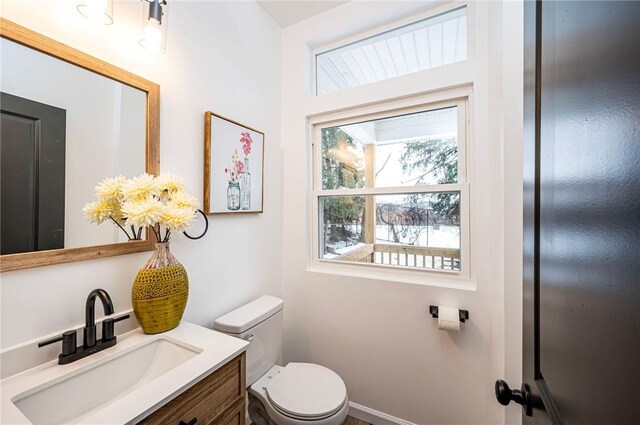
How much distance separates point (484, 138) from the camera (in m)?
1.44

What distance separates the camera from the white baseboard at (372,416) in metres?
1.64

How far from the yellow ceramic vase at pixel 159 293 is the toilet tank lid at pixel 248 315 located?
29 cm

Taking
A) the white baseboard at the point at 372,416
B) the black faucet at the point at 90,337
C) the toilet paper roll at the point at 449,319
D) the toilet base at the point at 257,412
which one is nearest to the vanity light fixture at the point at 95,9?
the black faucet at the point at 90,337

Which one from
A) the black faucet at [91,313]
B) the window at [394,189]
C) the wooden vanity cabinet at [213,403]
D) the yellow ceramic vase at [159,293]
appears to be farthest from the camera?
the window at [394,189]

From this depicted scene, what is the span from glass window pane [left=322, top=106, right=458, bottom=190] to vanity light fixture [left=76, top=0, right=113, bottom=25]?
1.33 m

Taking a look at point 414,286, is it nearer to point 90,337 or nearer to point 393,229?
point 393,229

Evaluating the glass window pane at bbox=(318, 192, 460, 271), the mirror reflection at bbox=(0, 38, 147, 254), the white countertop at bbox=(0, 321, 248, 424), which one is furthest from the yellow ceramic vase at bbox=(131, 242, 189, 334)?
the glass window pane at bbox=(318, 192, 460, 271)

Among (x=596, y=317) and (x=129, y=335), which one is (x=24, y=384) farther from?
(x=596, y=317)

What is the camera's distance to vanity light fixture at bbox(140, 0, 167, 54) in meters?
1.06

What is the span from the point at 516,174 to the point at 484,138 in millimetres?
478

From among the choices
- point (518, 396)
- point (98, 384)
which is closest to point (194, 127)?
point (98, 384)

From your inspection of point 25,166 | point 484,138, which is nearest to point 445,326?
point 484,138

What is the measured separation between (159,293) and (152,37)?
3.33 ft

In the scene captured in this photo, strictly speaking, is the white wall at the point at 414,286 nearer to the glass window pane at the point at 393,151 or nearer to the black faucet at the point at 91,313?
the glass window pane at the point at 393,151
